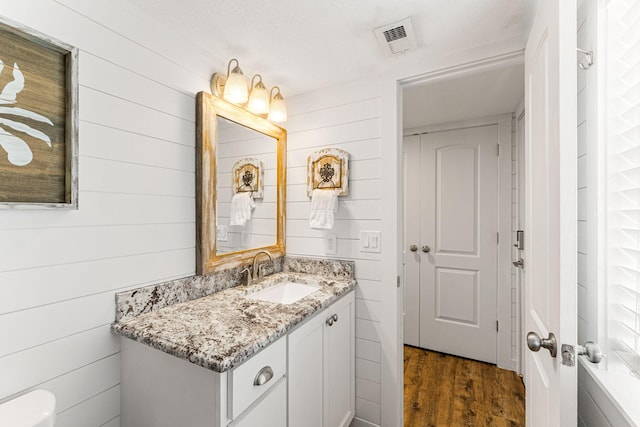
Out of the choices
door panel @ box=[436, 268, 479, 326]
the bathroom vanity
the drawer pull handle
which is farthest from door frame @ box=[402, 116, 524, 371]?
the drawer pull handle

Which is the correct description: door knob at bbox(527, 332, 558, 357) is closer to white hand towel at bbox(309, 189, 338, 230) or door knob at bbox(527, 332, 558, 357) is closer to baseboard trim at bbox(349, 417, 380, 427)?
white hand towel at bbox(309, 189, 338, 230)

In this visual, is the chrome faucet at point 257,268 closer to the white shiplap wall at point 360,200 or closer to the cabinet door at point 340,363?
the white shiplap wall at point 360,200

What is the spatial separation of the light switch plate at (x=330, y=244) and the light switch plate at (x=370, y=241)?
17 cm

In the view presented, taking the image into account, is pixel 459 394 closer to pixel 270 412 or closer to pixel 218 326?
pixel 270 412

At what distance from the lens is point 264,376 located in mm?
993

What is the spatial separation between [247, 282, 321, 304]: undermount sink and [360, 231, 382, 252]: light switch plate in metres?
0.37

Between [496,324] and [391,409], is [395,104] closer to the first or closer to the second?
[391,409]

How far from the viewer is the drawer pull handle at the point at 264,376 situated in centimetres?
97

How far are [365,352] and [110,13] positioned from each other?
2055 mm

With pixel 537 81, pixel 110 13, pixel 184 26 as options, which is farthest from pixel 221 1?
pixel 537 81

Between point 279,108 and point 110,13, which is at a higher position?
point 110,13

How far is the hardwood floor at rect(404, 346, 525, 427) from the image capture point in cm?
187

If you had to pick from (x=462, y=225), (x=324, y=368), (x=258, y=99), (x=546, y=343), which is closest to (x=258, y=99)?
(x=258, y=99)

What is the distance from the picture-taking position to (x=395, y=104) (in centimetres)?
168
